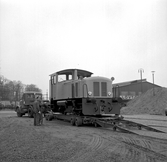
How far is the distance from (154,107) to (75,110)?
20.1 metres

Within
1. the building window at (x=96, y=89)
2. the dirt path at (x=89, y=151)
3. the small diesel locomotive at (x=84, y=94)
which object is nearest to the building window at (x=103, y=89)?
the small diesel locomotive at (x=84, y=94)

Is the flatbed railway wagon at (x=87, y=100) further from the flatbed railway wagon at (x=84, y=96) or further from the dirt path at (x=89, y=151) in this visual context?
Answer: the dirt path at (x=89, y=151)

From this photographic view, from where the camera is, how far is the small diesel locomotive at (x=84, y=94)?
1227 cm

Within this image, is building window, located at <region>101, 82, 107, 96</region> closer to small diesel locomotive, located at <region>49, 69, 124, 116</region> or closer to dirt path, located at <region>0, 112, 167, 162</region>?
small diesel locomotive, located at <region>49, 69, 124, 116</region>

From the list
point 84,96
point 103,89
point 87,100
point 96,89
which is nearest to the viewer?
point 87,100

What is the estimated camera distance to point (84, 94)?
41.8 ft

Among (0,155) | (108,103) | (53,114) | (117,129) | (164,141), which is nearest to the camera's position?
(0,155)

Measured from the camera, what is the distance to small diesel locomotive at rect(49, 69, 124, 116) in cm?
1227

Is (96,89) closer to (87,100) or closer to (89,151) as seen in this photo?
(87,100)

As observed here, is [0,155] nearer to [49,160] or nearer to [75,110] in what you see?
[49,160]

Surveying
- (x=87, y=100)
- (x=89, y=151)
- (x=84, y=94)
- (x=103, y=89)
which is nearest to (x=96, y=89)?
(x=103, y=89)

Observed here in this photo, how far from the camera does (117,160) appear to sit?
5.27m

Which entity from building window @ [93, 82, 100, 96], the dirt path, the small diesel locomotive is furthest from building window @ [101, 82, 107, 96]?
the dirt path

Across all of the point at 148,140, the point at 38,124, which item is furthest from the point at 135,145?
the point at 38,124
